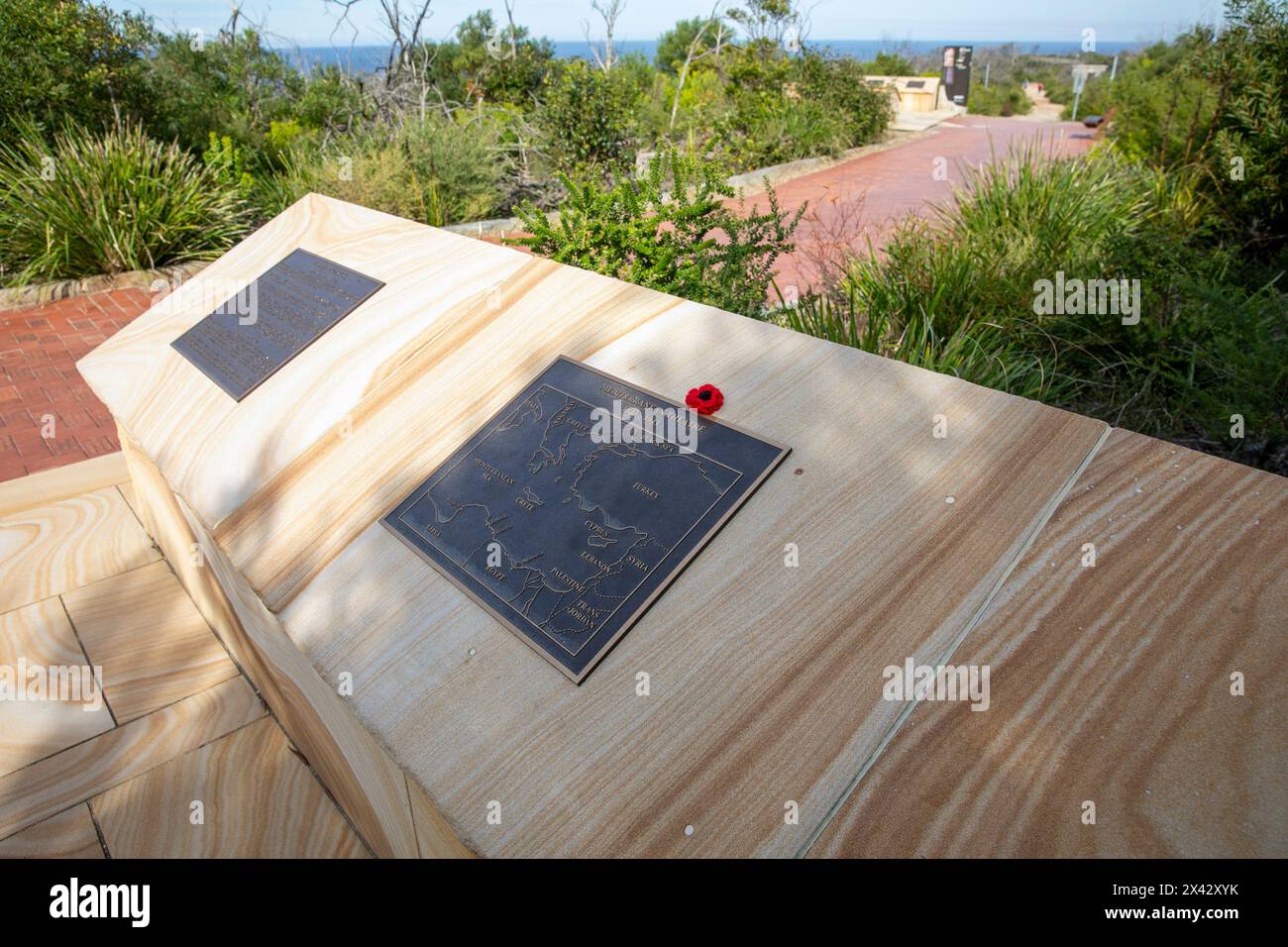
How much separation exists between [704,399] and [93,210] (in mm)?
6865

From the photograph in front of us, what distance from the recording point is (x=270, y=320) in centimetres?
293

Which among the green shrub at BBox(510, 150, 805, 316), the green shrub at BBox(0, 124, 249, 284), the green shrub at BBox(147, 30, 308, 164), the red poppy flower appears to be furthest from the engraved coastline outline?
the green shrub at BBox(147, 30, 308, 164)

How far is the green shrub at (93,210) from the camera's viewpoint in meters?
6.47

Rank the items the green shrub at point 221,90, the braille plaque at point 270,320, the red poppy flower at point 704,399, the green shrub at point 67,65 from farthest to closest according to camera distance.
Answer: the green shrub at point 221,90 < the green shrub at point 67,65 < the braille plaque at point 270,320 < the red poppy flower at point 704,399

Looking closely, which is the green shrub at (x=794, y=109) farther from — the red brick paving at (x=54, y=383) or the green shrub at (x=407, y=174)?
the red brick paving at (x=54, y=383)

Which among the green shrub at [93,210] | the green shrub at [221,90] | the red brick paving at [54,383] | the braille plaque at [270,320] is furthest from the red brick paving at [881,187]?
the green shrub at [221,90]

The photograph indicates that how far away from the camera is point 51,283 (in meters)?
A: 6.42

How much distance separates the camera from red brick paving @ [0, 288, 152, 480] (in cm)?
419

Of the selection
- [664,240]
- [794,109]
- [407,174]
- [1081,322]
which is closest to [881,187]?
[794,109]

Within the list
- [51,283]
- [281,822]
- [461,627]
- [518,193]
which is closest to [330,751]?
[281,822]

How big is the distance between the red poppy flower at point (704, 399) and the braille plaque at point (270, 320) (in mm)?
1452

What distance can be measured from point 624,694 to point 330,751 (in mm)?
1052

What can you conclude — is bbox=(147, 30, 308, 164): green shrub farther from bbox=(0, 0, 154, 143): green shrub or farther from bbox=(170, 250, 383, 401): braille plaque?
bbox=(170, 250, 383, 401): braille plaque

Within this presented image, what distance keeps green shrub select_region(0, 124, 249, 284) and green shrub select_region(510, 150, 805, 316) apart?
4.43 meters
